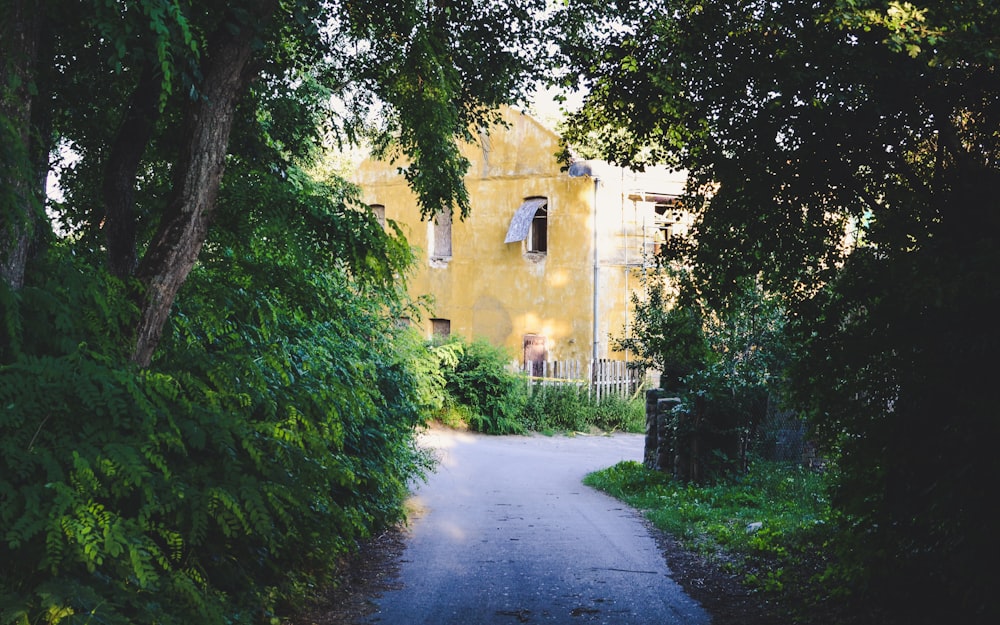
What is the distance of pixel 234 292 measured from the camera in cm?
684

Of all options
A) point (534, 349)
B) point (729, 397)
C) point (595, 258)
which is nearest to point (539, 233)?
point (595, 258)

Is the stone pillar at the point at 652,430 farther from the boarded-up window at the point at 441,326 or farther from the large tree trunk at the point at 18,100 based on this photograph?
the boarded-up window at the point at 441,326

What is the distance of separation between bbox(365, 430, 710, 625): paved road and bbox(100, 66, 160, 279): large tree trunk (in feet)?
11.7

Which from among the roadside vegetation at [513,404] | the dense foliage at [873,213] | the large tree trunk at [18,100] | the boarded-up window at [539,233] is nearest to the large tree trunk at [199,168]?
the large tree trunk at [18,100]

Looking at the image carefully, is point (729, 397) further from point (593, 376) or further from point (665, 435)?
point (593, 376)

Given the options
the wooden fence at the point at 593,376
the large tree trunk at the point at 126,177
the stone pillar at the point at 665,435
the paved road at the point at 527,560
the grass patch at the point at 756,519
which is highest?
the large tree trunk at the point at 126,177

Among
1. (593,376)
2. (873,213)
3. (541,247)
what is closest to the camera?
(873,213)

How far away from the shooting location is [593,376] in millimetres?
29547

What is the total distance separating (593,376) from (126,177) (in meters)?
23.7

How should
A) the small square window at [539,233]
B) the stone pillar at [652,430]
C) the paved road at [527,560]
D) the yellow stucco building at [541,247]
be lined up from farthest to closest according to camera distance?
the small square window at [539,233] → the yellow stucco building at [541,247] → the stone pillar at [652,430] → the paved road at [527,560]

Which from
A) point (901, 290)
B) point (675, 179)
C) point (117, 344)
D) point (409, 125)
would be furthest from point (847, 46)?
point (675, 179)

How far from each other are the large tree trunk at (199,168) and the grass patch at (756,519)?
5223 millimetres

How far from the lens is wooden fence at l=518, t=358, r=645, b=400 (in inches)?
1157

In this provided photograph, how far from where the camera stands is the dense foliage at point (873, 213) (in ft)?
18.6
